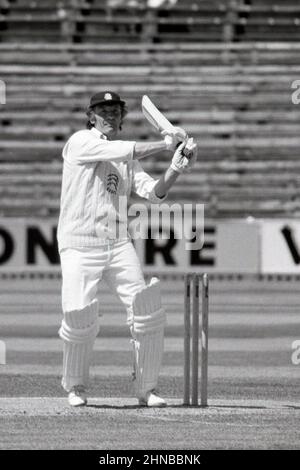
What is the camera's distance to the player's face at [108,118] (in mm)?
7902

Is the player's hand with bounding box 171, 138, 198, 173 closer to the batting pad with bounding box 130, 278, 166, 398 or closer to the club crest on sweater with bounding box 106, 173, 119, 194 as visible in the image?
the club crest on sweater with bounding box 106, 173, 119, 194

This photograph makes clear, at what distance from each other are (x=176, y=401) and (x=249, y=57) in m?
16.3

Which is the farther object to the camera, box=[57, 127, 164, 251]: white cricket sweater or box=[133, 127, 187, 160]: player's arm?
box=[57, 127, 164, 251]: white cricket sweater

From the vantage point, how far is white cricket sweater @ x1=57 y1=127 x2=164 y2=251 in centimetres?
774

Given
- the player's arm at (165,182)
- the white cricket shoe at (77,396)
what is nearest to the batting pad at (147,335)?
the white cricket shoe at (77,396)

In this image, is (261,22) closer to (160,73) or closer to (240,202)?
(160,73)

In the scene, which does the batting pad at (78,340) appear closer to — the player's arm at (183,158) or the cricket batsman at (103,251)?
the cricket batsman at (103,251)

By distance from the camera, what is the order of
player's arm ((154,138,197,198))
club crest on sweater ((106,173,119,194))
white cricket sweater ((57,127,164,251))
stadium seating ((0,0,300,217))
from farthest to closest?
stadium seating ((0,0,300,217)) → club crest on sweater ((106,173,119,194)) → white cricket sweater ((57,127,164,251)) → player's arm ((154,138,197,198))

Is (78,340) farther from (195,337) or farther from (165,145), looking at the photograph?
(165,145)

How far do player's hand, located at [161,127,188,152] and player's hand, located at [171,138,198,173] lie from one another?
3cm

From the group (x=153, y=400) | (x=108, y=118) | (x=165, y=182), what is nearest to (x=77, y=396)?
(x=153, y=400)

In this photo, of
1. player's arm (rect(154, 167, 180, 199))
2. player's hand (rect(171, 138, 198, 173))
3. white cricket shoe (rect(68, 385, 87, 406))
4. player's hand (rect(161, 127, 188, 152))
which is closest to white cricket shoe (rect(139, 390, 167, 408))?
white cricket shoe (rect(68, 385, 87, 406))

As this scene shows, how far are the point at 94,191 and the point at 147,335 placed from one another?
89cm

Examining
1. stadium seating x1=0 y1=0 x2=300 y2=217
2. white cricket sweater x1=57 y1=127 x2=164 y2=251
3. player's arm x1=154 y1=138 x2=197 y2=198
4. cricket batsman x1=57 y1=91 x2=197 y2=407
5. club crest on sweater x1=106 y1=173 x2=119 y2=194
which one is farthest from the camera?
stadium seating x1=0 y1=0 x2=300 y2=217
